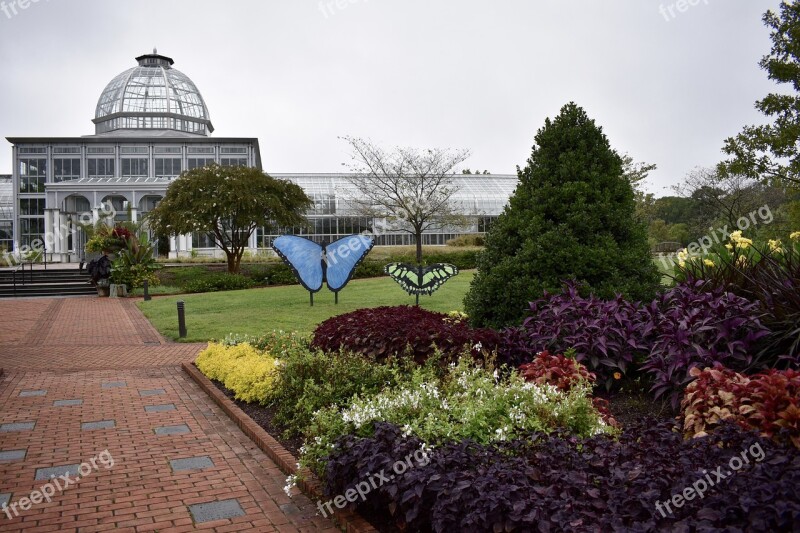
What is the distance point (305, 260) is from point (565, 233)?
12538 mm

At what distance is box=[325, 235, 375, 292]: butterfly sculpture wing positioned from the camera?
62.5 feet

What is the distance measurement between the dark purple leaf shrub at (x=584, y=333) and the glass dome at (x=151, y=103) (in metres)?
51.6

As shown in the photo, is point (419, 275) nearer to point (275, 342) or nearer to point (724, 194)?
point (275, 342)

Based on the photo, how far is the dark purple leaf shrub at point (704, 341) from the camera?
5.42 meters

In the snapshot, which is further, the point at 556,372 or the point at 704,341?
the point at 556,372

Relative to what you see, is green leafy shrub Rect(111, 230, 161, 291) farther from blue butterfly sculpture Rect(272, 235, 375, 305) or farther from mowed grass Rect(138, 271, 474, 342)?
blue butterfly sculpture Rect(272, 235, 375, 305)

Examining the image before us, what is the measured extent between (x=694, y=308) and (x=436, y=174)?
29.8 metres

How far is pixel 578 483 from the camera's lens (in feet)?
10.7

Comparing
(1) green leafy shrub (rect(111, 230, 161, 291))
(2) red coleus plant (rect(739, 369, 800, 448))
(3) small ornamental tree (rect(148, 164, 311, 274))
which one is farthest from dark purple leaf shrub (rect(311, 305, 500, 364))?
(3) small ornamental tree (rect(148, 164, 311, 274))

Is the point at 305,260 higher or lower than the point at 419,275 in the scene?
higher

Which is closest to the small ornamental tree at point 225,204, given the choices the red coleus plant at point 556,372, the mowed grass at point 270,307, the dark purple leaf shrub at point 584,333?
the mowed grass at point 270,307

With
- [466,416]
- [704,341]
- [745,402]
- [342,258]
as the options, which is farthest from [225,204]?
[745,402]

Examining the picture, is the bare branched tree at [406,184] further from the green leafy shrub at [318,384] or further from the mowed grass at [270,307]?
the green leafy shrub at [318,384]

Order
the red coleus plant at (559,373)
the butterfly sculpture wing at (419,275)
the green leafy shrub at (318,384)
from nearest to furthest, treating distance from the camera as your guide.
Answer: the red coleus plant at (559,373), the green leafy shrub at (318,384), the butterfly sculpture wing at (419,275)
